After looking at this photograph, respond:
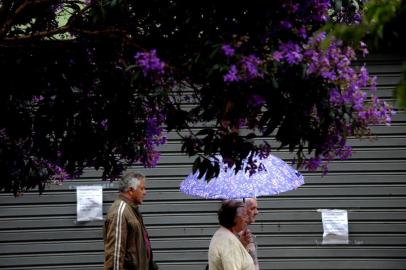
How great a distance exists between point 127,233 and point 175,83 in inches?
121

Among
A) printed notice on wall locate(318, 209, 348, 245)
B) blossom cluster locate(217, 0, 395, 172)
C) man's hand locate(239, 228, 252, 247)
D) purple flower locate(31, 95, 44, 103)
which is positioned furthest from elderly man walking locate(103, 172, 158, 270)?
printed notice on wall locate(318, 209, 348, 245)

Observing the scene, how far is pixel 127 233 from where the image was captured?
784 centimetres

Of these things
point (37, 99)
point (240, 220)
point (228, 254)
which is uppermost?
point (37, 99)

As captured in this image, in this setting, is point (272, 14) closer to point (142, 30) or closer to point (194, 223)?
point (142, 30)

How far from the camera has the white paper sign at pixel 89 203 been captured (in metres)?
11.2

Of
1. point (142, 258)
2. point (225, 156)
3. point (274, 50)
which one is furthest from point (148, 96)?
point (142, 258)

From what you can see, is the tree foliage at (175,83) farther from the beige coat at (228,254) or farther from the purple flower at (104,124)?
the beige coat at (228,254)

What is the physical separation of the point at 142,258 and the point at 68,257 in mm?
3700

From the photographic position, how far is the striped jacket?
7707mm

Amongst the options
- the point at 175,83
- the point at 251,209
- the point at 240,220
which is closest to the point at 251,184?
the point at 251,209

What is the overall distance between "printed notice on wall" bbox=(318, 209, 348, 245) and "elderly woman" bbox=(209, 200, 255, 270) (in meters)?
4.32

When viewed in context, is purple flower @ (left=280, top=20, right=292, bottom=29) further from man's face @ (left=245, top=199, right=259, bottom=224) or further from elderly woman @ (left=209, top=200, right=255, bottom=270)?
man's face @ (left=245, top=199, right=259, bottom=224)

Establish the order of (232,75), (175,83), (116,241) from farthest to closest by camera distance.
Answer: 1. (116,241)
2. (175,83)
3. (232,75)

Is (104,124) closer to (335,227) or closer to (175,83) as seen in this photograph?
(175,83)
